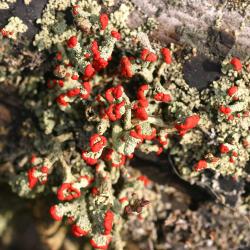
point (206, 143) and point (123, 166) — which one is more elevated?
point (206, 143)

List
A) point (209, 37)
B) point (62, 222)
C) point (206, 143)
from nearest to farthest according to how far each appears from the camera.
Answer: point (209, 37)
point (206, 143)
point (62, 222)

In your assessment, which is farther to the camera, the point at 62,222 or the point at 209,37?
the point at 62,222

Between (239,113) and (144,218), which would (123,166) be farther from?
(239,113)

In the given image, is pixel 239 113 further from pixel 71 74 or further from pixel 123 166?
pixel 71 74

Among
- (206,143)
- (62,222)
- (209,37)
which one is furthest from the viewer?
(62,222)

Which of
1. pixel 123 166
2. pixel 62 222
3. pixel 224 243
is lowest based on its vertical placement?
pixel 62 222

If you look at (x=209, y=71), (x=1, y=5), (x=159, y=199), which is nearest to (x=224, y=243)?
(x=159, y=199)
